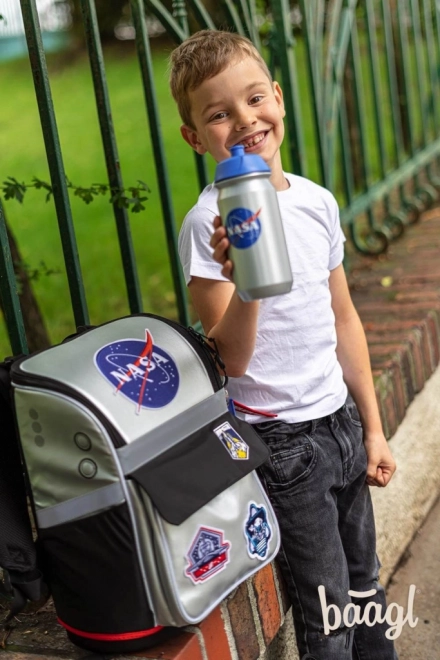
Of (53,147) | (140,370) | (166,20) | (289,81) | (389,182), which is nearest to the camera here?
(140,370)

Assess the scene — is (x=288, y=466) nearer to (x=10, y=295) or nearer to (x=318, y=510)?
(x=318, y=510)

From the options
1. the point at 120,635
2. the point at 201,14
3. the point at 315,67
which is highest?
the point at 201,14

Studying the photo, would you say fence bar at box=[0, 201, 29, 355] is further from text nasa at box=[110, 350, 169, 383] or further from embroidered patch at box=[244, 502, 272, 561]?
embroidered patch at box=[244, 502, 272, 561]

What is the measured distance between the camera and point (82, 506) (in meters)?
1.37

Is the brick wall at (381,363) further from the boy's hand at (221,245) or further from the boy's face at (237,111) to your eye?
the boy's face at (237,111)

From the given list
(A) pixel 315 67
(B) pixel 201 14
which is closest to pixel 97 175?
(A) pixel 315 67

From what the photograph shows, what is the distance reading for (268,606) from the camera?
176 cm

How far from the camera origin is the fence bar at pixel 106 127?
6.64ft

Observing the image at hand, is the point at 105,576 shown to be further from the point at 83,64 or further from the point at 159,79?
the point at 83,64

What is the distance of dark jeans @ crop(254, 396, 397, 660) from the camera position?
68.7 inches

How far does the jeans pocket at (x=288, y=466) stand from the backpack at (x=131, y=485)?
213 millimetres

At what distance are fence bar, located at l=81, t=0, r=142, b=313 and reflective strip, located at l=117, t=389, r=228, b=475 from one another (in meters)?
0.72

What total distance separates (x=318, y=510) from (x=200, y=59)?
94cm

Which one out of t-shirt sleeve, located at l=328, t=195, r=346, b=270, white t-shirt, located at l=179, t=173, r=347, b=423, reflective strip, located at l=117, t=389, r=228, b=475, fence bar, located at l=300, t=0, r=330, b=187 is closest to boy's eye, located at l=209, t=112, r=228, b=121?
white t-shirt, located at l=179, t=173, r=347, b=423
